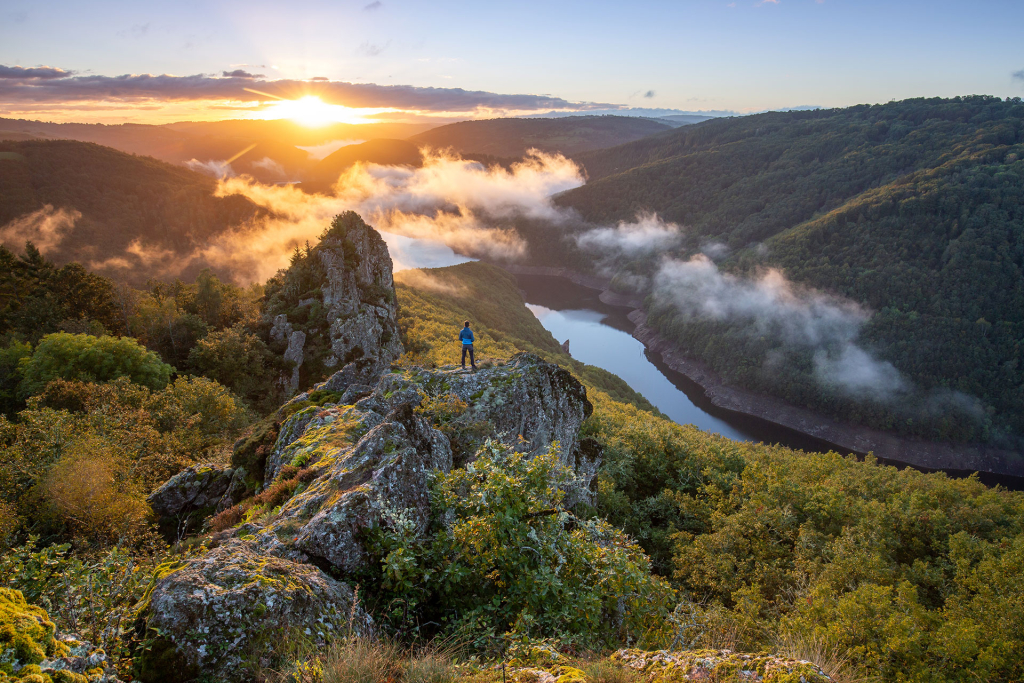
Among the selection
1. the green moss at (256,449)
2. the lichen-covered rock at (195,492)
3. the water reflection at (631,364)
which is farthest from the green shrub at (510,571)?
the water reflection at (631,364)

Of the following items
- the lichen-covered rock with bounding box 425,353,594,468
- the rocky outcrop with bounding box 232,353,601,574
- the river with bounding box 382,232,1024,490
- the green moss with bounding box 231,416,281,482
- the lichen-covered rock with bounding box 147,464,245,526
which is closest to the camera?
the rocky outcrop with bounding box 232,353,601,574

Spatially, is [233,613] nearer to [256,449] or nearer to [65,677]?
[65,677]

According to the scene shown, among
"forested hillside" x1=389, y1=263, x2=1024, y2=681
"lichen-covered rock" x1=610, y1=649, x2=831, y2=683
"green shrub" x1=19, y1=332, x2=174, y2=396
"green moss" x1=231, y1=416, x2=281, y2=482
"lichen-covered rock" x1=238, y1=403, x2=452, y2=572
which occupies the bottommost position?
"forested hillside" x1=389, y1=263, x2=1024, y2=681

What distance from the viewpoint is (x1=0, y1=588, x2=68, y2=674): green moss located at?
4.23 m

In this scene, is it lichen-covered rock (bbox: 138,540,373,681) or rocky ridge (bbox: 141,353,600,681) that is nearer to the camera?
lichen-covered rock (bbox: 138,540,373,681)

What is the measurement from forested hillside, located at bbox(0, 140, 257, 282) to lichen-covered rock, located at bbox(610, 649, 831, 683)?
153906 millimetres

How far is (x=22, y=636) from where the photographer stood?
435cm

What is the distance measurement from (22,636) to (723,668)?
7.22 m

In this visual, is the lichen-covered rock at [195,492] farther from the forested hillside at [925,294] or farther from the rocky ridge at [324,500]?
the forested hillside at [925,294]

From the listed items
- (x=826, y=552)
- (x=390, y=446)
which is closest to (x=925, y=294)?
(x=826, y=552)

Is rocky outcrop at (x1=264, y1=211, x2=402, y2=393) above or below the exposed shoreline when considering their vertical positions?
above

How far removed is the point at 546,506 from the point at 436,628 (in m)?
2.67

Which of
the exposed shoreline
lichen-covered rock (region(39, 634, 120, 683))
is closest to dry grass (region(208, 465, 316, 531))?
lichen-covered rock (region(39, 634, 120, 683))

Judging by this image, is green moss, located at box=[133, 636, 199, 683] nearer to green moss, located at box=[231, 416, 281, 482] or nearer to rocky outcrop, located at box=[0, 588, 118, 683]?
rocky outcrop, located at box=[0, 588, 118, 683]
